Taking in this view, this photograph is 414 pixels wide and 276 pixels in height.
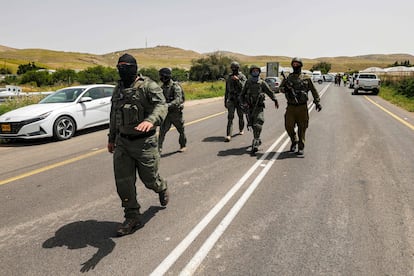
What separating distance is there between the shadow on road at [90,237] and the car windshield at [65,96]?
7035 millimetres

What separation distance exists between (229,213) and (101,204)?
1.75m

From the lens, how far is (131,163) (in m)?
3.63

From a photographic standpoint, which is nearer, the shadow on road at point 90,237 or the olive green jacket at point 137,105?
the shadow on road at point 90,237

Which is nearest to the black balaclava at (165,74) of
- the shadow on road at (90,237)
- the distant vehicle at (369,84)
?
the shadow on road at (90,237)

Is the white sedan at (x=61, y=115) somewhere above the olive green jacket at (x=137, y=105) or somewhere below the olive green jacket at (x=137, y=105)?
below

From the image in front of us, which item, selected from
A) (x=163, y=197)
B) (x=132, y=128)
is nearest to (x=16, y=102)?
(x=163, y=197)

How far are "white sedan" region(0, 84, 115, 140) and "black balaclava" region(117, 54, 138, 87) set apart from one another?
6323 millimetres

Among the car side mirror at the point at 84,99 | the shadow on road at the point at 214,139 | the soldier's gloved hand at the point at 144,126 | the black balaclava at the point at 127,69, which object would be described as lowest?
the shadow on road at the point at 214,139

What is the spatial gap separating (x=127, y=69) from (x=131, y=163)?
1.00 metres

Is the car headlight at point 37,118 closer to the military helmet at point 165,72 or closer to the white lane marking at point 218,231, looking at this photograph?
the military helmet at point 165,72

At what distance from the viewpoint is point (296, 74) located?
6840mm

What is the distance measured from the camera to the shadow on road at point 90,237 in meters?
3.26

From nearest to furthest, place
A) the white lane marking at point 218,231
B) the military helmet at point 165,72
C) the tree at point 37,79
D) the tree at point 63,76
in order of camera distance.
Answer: the white lane marking at point 218,231, the military helmet at point 165,72, the tree at point 37,79, the tree at point 63,76

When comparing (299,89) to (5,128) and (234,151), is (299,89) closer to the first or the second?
(234,151)
